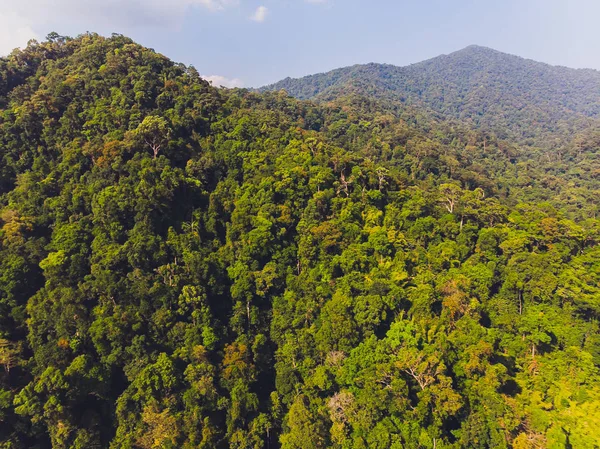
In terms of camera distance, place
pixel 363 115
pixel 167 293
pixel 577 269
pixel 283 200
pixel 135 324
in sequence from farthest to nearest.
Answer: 1. pixel 363 115
2. pixel 283 200
3. pixel 577 269
4. pixel 167 293
5. pixel 135 324

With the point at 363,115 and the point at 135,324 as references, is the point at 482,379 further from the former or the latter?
the point at 363,115

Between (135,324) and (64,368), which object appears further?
(135,324)

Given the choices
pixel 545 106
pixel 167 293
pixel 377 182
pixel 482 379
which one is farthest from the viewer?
pixel 545 106

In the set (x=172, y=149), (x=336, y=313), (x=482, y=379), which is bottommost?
(x=482, y=379)

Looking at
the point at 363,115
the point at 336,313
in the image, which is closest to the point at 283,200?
the point at 336,313

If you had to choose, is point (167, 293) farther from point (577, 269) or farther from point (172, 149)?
point (577, 269)

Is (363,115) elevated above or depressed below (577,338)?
above
